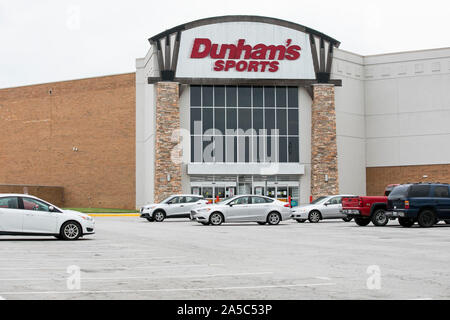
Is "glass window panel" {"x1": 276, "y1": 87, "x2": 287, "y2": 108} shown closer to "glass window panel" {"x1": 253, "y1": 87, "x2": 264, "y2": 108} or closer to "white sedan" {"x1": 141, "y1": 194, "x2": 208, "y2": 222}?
"glass window panel" {"x1": 253, "y1": 87, "x2": 264, "y2": 108}

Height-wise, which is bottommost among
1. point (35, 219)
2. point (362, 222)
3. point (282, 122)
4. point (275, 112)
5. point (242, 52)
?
point (362, 222)

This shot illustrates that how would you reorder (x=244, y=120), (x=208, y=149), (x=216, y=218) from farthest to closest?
(x=244, y=120) → (x=208, y=149) → (x=216, y=218)

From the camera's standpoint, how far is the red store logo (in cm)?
4531

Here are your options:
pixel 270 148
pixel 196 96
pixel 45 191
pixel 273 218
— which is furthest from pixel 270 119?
pixel 45 191

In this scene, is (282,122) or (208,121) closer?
(208,121)

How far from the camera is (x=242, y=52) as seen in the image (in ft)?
150

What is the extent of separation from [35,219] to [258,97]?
3035 centimetres

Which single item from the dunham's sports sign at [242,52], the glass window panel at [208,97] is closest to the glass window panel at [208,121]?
the glass window panel at [208,97]

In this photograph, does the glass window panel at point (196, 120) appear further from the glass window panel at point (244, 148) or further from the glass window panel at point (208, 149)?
the glass window panel at point (244, 148)

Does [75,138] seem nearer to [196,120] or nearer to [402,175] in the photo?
[196,120]

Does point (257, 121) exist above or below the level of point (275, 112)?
below

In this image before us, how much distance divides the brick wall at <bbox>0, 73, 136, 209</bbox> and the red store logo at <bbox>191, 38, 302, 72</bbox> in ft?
30.0
